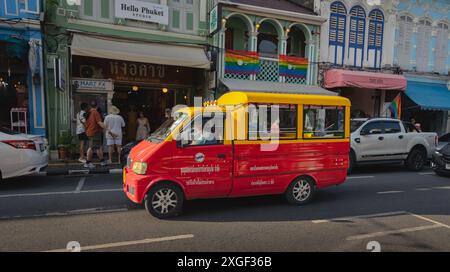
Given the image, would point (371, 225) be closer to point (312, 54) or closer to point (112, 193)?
point (112, 193)

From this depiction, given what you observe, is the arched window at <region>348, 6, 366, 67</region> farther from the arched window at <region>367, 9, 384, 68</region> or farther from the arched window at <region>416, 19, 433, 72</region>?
the arched window at <region>416, 19, 433, 72</region>

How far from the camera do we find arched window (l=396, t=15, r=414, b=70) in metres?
16.6

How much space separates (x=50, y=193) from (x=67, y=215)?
187 cm

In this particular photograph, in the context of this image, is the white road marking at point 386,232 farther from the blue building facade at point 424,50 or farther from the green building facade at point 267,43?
the blue building facade at point 424,50

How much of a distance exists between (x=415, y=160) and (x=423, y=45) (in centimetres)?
976

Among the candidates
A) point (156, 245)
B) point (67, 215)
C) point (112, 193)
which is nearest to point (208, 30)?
point (112, 193)

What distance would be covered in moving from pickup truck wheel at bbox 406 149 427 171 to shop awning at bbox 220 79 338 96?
459 cm

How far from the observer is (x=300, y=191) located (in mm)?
6168

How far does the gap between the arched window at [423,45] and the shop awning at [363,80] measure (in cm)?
273

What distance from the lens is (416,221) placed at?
537 cm

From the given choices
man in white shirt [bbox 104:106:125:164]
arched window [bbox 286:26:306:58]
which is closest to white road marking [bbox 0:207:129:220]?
man in white shirt [bbox 104:106:125:164]

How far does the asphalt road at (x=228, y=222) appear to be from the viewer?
4.26m

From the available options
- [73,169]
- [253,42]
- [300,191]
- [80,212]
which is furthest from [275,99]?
[253,42]

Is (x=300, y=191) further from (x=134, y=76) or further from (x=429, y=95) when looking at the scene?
(x=429, y=95)
